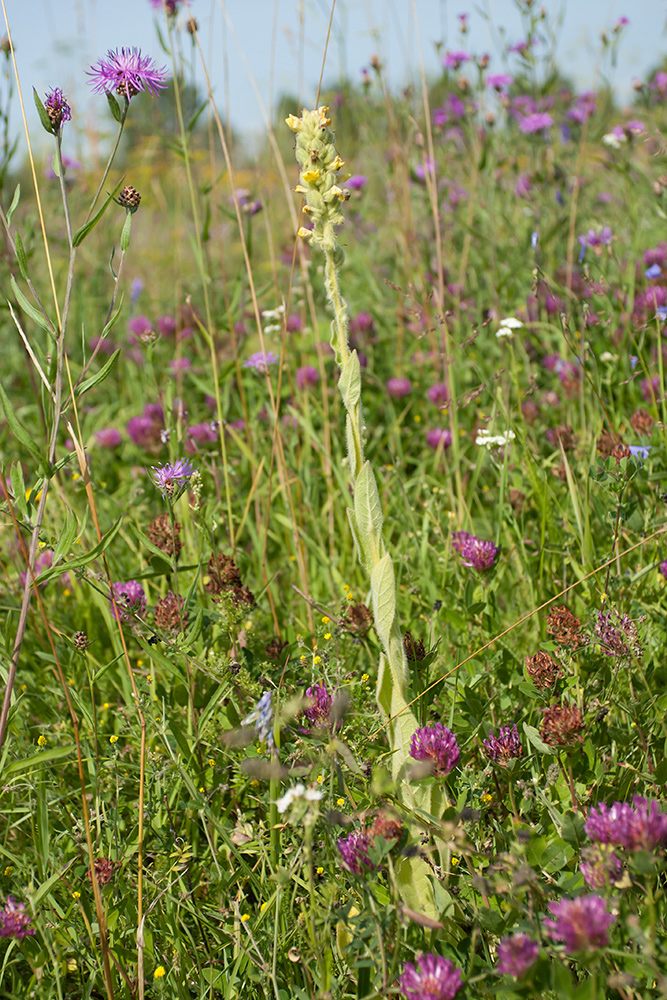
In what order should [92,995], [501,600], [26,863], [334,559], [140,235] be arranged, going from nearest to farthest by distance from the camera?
[92,995]
[26,863]
[501,600]
[334,559]
[140,235]

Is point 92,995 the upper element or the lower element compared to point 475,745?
lower

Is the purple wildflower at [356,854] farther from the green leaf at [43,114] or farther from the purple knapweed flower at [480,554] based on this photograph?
the green leaf at [43,114]

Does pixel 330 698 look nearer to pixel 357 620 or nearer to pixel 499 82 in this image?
pixel 357 620

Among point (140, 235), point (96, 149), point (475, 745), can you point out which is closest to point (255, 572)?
point (475, 745)

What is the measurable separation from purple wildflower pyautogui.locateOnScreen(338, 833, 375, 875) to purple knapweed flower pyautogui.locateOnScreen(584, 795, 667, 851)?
10.9 inches

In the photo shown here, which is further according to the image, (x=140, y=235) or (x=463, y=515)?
(x=140, y=235)

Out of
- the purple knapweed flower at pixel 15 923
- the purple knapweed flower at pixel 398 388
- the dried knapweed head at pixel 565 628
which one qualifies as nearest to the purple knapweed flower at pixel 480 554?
the dried knapweed head at pixel 565 628

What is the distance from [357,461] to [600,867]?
56 centimetres

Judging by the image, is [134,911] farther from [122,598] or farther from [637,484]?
[637,484]

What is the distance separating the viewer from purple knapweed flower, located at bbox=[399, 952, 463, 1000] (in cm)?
79

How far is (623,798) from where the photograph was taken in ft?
3.81

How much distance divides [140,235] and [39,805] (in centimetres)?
828

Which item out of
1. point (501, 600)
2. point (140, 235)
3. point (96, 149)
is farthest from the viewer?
point (140, 235)

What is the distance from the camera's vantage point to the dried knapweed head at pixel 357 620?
56.5 inches
